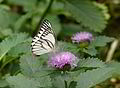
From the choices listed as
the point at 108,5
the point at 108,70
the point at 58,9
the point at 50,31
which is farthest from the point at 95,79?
A: the point at 108,5

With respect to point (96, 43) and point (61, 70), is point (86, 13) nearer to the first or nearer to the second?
point (96, 43)

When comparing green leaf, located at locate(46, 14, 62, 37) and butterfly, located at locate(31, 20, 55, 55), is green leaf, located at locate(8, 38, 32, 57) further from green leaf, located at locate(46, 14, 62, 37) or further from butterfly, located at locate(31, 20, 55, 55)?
green leaf, located at locate(46, 14, 62, 37)

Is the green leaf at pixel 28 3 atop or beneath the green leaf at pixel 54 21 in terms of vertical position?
atop

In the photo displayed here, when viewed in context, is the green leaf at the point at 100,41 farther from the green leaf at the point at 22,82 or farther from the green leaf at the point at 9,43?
the green leaf at the point at 22,82

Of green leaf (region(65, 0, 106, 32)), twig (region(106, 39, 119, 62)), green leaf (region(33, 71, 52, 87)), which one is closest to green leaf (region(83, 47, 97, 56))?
green leaf (region(33, 71, 52, 87))

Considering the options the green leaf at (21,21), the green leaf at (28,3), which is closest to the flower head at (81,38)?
the green leaf at (21,21)

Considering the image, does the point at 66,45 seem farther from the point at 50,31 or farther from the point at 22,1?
the point at 22,1

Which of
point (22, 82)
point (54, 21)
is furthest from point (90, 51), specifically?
point (54, 21)
